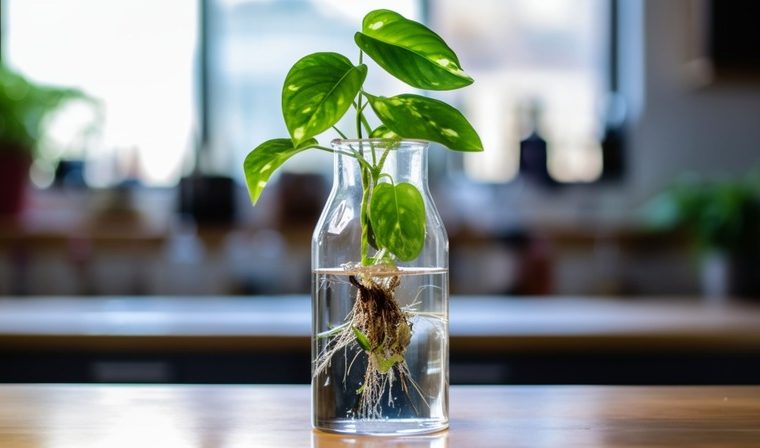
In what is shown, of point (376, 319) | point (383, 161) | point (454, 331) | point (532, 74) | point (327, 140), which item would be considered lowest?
point (454, 331)

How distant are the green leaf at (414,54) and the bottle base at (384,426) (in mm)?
220

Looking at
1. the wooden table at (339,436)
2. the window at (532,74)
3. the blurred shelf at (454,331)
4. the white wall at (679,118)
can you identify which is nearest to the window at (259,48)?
the window at (532,74)

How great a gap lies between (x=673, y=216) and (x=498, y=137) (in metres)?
0.55

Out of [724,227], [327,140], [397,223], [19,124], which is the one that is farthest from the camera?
[327,140]

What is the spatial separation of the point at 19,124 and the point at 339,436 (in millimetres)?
2162

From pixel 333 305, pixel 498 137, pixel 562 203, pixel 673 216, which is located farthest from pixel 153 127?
pixel 333 305

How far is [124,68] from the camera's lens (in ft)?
9.14

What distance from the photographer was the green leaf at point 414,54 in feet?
2.14

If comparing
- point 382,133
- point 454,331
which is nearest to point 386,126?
point 382,133

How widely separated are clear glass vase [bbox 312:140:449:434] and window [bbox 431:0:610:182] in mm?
→ 2110

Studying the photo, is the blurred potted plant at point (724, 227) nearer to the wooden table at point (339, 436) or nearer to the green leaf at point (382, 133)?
the wooden table at point (339, 436)

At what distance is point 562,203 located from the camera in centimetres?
274

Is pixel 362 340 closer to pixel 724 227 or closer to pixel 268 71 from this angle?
pixel 724 227

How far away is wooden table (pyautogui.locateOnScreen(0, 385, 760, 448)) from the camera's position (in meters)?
0.63
